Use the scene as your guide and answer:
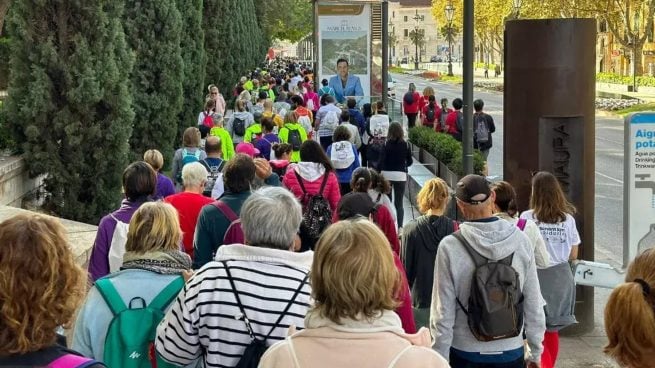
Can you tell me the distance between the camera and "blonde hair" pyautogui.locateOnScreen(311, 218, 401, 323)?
10.2ft

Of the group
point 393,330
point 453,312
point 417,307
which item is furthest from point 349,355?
point 417,307

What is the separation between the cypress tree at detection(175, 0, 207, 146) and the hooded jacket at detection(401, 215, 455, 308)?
52.5ft

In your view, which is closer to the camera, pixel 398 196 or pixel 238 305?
pixel 238 305

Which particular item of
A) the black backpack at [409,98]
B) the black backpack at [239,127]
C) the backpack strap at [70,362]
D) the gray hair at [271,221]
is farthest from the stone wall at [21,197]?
the black backpack at [409,98]

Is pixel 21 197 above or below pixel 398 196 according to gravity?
above

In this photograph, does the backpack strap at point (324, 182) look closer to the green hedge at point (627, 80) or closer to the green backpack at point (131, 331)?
the green backpack at point (131, 331)

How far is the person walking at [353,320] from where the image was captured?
10.0ft

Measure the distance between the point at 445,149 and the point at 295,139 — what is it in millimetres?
4539

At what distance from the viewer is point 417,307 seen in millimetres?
6363

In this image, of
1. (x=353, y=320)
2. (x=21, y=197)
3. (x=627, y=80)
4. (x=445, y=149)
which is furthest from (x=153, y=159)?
(x=627, y=80)

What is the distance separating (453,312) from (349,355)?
214 cm

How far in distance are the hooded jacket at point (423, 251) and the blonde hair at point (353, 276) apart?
3.08m

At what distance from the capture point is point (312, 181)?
8375 mm

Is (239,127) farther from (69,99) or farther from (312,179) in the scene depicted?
(312,179)
